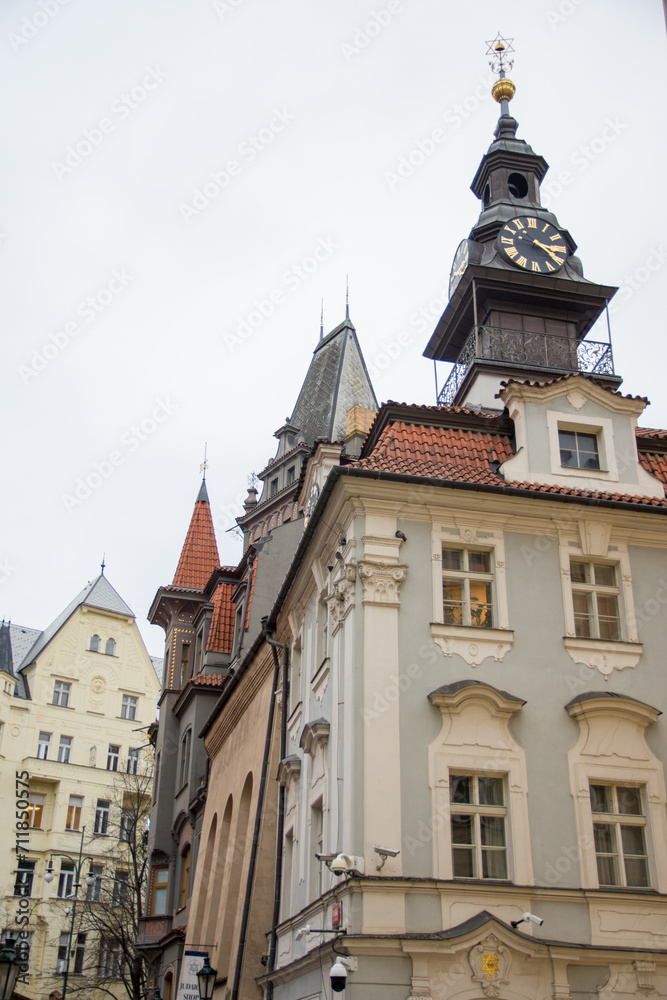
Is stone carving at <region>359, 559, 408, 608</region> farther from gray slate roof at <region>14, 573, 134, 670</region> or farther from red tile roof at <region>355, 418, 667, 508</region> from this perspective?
gray slate roof at <region>14, 573, 134, 670</region>

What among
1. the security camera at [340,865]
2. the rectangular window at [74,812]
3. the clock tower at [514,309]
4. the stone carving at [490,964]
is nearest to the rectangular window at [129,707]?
the rectangular window at [74,812]

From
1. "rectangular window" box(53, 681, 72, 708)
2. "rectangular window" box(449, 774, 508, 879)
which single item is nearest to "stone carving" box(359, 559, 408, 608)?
"rectangular window" box(449, 774, 508, 879)

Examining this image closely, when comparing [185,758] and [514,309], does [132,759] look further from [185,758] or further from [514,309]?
[514,309]

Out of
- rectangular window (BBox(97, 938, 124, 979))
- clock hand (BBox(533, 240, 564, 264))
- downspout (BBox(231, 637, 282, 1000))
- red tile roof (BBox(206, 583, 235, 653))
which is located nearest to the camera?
downspout (BBox(231, 637, 282, 1000))

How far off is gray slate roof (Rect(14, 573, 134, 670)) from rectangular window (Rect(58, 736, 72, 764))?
5.09m

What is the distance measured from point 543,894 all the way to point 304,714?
603 cm

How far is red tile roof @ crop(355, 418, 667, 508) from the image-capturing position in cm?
1764

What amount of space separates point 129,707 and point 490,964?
168 feet

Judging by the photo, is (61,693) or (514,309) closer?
(514,309)

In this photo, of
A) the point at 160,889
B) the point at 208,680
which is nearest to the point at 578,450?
the point at 208,680

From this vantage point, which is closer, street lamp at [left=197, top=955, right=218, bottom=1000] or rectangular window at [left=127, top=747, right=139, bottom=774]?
street lamp at [left=197, top=955, right=218, bottom=1000]

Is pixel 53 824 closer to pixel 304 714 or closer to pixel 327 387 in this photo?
pixel 327 387

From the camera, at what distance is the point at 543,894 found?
49.0ft

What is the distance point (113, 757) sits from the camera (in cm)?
6084
